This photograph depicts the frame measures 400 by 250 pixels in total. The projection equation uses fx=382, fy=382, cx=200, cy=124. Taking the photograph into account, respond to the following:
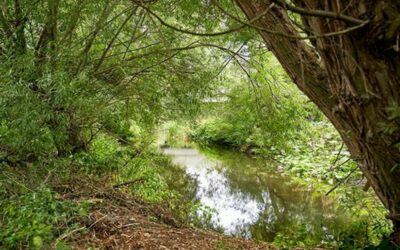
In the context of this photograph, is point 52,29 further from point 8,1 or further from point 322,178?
point 322,178

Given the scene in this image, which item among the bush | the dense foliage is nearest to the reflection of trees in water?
the dense foliage

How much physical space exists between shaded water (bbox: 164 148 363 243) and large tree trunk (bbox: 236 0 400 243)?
108 inches

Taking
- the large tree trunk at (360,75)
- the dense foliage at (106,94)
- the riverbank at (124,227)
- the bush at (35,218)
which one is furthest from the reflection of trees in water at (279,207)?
the large tree trunk at (360,75)

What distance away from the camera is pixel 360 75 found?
1.79 m

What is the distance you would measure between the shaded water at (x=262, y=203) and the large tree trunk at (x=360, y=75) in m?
2.75

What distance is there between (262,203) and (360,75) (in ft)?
18.8

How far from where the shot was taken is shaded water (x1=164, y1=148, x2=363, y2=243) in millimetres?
5621

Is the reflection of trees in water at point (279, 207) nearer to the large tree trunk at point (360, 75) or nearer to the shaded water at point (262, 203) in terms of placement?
the shaded water at point (262, 203)

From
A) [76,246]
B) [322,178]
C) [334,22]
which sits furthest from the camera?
[322,178]

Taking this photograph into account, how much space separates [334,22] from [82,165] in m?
4.00

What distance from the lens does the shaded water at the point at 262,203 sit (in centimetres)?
562

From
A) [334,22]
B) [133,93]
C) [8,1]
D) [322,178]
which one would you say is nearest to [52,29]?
[8,1]

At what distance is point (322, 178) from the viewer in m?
8.84

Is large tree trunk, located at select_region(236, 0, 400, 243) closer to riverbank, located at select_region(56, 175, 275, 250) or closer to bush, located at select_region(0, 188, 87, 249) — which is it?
riverbank, located at select_region(56, 175, 275, 250)
